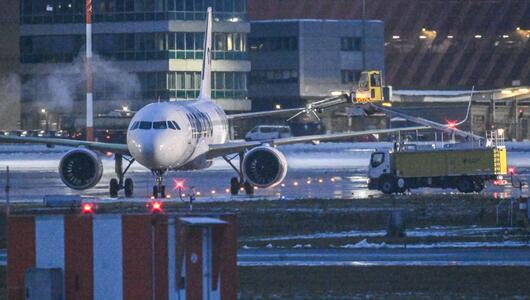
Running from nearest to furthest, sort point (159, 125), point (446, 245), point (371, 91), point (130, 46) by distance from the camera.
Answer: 1. point (446, 245)
2. point (159, 125)
3. point (130, 46)
4. point (371, 91)

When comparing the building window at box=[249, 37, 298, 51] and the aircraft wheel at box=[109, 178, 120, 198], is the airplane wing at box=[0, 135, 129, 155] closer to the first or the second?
the aircraft wheel at box=[109, 178, 120, 198]

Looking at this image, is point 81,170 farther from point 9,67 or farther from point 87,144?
point 9,67

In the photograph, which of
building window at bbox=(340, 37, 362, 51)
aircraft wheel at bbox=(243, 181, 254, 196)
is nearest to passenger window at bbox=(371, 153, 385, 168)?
aircraft wheel at bbox=(243, 181, 254, 196)

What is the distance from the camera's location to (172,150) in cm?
4694

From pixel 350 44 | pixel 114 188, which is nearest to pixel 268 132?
pixel 350 44

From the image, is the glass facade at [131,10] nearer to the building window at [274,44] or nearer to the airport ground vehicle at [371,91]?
the airport ground vehicle at [371,91]

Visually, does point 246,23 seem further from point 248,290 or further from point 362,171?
point 248,290

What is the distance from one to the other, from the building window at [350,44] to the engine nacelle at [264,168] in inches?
2729

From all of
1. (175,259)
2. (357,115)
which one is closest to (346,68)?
(357,115)

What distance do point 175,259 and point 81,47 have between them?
83.6 meters

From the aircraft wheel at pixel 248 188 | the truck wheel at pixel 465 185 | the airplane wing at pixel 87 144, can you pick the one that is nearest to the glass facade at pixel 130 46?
the airplane wing at pixel 87 144

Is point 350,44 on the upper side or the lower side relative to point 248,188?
upper

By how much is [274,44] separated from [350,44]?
6.06 m

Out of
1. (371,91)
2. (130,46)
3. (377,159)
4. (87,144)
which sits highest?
(130,46)
